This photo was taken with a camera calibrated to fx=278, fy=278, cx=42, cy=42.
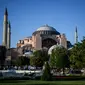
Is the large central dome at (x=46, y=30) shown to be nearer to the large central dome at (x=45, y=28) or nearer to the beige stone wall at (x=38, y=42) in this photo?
the large central dome at (x=45, y=28)

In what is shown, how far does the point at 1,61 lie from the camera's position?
67.9m

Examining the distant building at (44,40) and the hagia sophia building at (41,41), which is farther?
the distant building at (44,40)

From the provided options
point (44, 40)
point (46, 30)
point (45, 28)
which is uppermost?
point (45, 28)

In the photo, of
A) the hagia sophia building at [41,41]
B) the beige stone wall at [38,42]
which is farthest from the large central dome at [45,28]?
the beige stone wall at [38,42]

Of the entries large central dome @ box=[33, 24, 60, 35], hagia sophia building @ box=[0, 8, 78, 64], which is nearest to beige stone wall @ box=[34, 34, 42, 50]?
hagia sophia building @ box=[0, 8, 78, 64]

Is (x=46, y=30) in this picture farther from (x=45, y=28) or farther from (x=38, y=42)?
(x=38, y=42)

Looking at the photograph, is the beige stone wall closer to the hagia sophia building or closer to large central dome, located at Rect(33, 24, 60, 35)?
the hagia sophia building

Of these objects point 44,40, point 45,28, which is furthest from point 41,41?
point 45,28

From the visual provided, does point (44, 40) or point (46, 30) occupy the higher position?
point (46, 30)

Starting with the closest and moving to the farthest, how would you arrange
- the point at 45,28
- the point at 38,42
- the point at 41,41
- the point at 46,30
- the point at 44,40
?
the point at 38,42 → the point at 41,41 → the point at 44,40 → the point at 46,30 → the point at 45,28

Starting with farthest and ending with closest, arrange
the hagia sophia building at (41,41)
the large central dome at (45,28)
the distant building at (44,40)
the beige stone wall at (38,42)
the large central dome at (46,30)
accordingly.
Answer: the large central dome at (45,28)
the large central dome at (46,30)
the distant building at (44,40)
the beige stone wall at (38,42)
the hagia sophia building at (41,41)

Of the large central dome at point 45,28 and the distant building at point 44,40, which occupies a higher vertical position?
the large central dome at point 45,28

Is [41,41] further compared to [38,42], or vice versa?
[41,41]

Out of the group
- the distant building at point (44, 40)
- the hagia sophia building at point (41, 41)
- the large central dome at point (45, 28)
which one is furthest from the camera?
the large central dome at point (45, 28)
